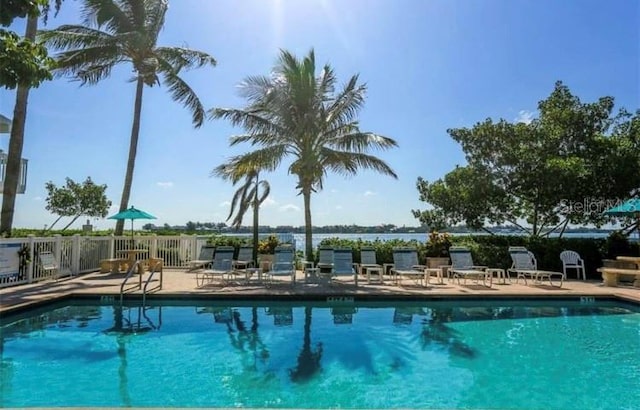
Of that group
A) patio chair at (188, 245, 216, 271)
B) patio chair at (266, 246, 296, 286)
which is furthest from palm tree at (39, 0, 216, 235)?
patio chair at (266, 246, 296, 286)

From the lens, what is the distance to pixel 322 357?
227 inches

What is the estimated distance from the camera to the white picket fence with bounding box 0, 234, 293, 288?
10211 millimetres

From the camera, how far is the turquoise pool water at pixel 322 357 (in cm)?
442

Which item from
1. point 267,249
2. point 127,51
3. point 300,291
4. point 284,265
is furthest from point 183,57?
point 300,291

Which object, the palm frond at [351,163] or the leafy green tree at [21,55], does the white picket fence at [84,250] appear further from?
the leafy green tree at [21,55]

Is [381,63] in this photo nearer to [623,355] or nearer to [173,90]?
[173,90]

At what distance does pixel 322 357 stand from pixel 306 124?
8485 millimetres

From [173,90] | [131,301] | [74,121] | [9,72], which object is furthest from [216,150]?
[9,72]

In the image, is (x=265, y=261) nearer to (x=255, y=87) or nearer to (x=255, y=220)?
(x=255, y=220)

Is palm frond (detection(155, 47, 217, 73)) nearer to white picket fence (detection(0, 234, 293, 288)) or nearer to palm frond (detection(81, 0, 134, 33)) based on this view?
palm frond (detection(81, 0, 134, 33))

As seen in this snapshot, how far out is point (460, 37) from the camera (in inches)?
468

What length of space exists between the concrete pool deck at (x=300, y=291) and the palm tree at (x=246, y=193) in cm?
425

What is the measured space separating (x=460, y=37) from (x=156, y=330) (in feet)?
37.5

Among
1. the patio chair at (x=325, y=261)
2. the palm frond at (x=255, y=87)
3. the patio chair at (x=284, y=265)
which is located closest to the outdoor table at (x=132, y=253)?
the patio chair at (x=284, y=265)
